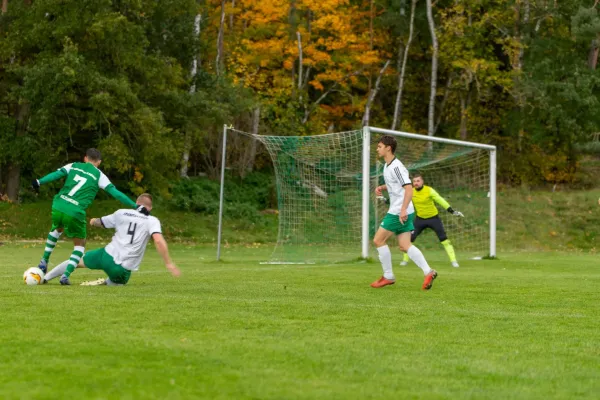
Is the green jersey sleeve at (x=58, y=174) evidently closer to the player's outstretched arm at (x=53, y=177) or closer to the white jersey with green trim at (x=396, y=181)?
the player's outstretched arm at (x=53, y=177)

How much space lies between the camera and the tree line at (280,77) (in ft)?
105

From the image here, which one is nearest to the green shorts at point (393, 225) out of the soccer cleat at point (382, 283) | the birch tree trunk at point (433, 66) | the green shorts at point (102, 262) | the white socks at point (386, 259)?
the white socks at point (386, 259)

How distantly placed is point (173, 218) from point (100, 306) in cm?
2628

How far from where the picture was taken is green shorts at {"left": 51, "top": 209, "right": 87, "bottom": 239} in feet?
43.1

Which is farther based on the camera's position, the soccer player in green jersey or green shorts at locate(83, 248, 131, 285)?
the soccer player in green jersey

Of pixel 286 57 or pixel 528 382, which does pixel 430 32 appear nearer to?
pixel 286 57

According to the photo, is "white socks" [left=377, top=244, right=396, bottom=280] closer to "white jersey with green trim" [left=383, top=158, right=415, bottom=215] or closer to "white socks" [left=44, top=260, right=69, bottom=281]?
"white jersey with green trim" [left=383, top=158, right=415, bottom=215]

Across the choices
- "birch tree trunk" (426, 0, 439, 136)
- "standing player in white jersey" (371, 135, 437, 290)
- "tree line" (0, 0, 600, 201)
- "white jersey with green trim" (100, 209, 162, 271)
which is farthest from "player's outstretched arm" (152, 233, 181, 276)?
"birch tree trunk" (426, 0, 439, 136)

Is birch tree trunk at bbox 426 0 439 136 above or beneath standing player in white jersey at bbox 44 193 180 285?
above

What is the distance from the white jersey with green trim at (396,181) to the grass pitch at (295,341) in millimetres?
1190

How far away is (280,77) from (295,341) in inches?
1484

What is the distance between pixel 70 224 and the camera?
43.1 feet

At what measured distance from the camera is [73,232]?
43.4 feet

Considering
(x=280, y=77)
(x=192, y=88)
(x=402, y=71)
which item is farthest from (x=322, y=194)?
(x=402, y=71)
